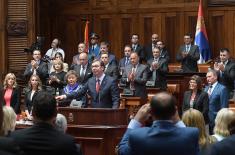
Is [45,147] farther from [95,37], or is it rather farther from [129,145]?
A: [95,37]

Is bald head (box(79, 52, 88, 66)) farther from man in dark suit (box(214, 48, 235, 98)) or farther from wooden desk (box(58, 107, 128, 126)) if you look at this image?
wooden desk (box(58, 107, 128, 126))

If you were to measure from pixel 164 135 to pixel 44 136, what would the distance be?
0.71 meters

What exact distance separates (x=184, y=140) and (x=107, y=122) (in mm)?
3894

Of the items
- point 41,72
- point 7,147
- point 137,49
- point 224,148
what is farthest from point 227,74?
point 7,147

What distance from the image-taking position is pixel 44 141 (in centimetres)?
328

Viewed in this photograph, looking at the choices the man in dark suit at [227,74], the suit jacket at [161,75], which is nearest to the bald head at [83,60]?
the suit jacket at [161,75]

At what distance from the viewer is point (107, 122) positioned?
724 cm

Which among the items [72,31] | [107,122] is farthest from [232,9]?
[107,122]

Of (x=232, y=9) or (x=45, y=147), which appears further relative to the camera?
(x=232, y=9)

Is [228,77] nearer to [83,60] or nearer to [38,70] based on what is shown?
[83,60]

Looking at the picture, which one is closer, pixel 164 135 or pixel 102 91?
pixel 164 135

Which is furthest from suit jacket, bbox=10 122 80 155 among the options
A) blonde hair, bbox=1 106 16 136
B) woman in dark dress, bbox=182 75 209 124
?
woman in dark dress, bbox=182 75 209 124

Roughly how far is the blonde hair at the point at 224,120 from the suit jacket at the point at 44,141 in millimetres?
1232

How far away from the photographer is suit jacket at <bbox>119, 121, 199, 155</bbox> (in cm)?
338
